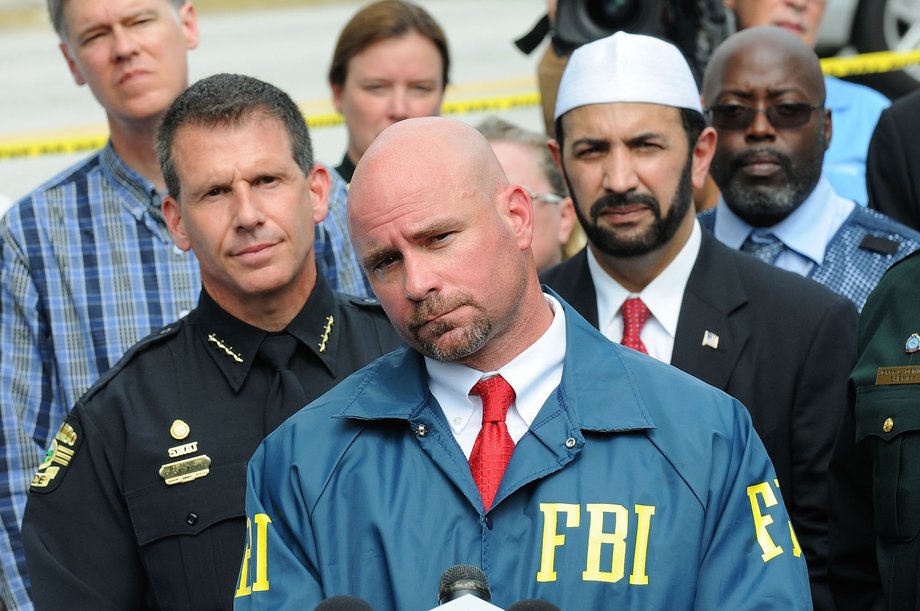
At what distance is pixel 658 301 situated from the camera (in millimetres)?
4191

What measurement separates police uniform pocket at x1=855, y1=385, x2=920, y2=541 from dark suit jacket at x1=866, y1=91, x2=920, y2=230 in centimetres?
175

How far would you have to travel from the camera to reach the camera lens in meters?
5.83

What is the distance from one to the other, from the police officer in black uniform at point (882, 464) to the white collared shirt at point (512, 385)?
2.70 feet

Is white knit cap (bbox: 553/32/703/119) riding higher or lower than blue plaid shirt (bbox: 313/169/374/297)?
higher

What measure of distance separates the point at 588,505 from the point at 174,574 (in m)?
1.23

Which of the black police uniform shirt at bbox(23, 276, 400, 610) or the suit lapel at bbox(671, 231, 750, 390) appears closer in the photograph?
the black police uniform shirt at bbox(23, 276, 400, 610)

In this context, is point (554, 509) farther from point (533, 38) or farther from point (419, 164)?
point (533, 38)

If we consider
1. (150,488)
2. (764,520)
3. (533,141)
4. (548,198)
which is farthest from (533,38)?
(764,520)

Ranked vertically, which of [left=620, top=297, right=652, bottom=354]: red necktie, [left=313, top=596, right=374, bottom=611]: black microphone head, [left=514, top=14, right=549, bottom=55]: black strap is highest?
[left=514, top=14, right=549, bottom=55]: black strap

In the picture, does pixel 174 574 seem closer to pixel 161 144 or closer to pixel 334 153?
pixel 161 144

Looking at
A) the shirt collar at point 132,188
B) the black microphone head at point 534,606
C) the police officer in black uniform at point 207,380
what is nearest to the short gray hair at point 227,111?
the police officer in black uniform at point 207,380

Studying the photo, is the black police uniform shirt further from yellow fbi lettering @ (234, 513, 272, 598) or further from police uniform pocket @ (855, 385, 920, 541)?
police uniform pocket @ (855, 385, 920, 541)

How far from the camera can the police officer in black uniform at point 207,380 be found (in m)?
3.48

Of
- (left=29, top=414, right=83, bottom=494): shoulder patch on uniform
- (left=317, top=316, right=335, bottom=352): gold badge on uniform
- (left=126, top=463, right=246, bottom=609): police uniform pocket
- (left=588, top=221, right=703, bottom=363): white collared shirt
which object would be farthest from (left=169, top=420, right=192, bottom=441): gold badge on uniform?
(left=588, top=221, right=703, bottom=363): white collared shirt
